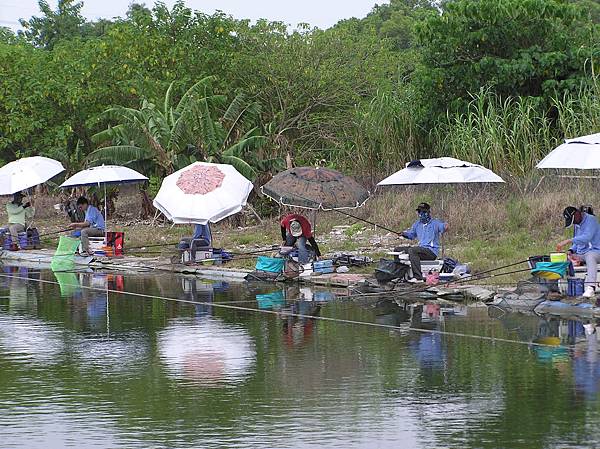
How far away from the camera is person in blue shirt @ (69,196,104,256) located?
27.7 m

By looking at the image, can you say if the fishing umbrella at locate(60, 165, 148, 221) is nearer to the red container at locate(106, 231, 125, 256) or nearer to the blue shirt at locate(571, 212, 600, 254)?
the red container at locate(106, 231, 125, 256)

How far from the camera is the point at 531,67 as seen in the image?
2989 centimetres

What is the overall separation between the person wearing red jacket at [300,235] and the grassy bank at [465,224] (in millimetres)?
2084

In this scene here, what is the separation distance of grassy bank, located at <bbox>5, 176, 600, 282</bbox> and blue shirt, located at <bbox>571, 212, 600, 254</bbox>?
3.76 metres

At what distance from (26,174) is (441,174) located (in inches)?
478

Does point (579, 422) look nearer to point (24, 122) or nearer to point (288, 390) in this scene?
point (288, 390)

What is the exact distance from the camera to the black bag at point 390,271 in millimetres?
19922

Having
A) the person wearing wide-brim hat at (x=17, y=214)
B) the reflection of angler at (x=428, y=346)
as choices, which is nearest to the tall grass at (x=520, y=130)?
the person wearing wide-brim hat at (x=17, y=214)

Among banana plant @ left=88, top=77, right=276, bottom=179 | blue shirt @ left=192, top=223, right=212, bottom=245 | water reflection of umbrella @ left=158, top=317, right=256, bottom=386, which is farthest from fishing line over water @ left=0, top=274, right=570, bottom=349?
banana plant @ left=88, top=77, right=276, bottom=179

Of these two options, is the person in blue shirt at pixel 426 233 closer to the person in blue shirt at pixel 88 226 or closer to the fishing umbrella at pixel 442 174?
the fishing umbrella at pixel 442 174

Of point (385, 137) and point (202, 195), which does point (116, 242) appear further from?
point (385, 137)

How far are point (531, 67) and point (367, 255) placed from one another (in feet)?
26.5

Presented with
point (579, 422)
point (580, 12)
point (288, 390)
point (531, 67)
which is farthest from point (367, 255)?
point (579, 422)

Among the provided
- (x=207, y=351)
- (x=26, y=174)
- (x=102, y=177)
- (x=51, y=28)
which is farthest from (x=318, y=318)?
(x=51, y=28)
